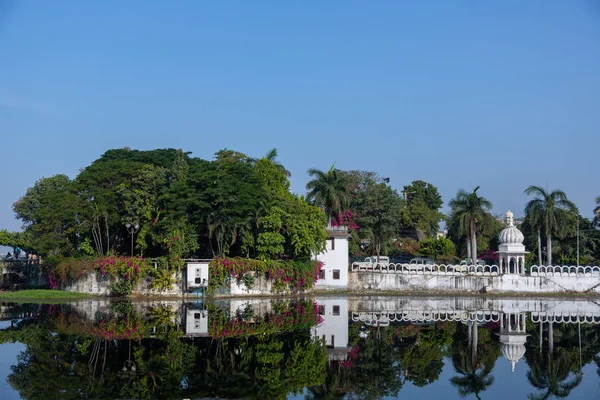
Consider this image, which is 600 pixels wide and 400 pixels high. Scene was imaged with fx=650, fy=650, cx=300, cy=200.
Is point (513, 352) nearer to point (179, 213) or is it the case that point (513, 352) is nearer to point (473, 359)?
point (473, 359)

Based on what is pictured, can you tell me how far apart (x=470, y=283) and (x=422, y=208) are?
2454 centimetres

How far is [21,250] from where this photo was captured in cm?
7494

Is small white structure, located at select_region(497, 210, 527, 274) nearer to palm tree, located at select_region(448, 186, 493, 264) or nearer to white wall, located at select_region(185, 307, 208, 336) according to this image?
palm tree, located at select_region(448, 186, 493, 264)

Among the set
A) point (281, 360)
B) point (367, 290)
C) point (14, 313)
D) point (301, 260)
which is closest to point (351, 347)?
point (281, 360)

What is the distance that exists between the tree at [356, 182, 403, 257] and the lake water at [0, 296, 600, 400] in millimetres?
25827

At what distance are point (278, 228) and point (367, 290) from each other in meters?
11.3

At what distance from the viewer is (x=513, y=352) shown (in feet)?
84.1

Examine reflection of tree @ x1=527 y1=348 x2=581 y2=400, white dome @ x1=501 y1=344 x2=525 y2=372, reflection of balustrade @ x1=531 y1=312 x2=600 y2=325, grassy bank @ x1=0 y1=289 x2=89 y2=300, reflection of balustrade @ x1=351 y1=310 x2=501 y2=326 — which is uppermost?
grassy bank @ x1=0 y1=289 x2=89 y2=300

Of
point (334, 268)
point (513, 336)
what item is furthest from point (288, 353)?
point (334, 268)

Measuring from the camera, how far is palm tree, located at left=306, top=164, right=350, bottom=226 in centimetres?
5825

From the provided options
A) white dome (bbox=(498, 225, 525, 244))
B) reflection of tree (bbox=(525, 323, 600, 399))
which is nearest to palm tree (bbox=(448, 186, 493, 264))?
white dome (bbox=(498, 225, 525, 244))

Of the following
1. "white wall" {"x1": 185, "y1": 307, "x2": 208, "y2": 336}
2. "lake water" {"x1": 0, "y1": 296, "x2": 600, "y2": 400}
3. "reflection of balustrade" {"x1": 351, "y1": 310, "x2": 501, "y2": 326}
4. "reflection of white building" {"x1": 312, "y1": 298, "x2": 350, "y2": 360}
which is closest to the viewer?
"lake water" {"x1": 0, "y1": 296, "x2": 600, "y2": 400}

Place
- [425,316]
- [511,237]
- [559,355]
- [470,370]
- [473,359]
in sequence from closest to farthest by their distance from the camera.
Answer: [470,370] < [473,359] < [559,355] < [425,316] < [511,237]

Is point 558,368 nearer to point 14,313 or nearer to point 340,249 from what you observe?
Result: point 14,313
